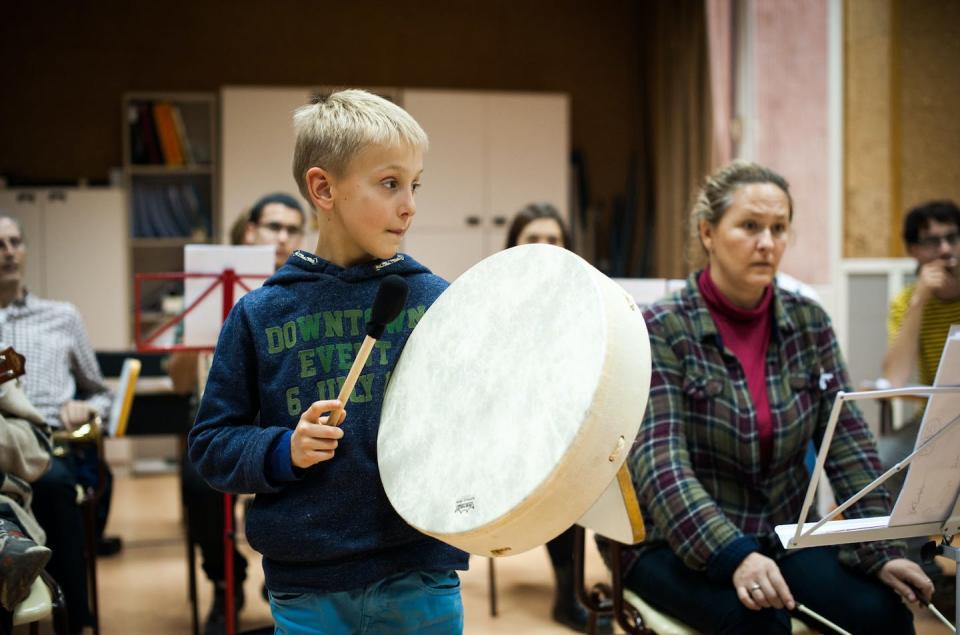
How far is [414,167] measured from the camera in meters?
1.26

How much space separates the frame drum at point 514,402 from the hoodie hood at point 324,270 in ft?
0.29

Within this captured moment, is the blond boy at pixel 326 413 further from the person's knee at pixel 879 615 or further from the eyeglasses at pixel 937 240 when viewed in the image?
the eyeglasses at pixel 937 240

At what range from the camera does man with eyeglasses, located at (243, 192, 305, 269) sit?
10.3 ft

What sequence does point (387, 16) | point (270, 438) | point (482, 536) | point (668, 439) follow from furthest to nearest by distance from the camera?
point (387, 16), point (668, 439), point (270, 438), point (482, 536)

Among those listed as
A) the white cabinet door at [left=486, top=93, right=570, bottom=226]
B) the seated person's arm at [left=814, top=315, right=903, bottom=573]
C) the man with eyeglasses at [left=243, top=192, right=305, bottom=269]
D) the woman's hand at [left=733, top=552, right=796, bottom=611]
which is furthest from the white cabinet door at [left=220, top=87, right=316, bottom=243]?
the woman's hand at [left=733, top=552, right=796, bottom=611]

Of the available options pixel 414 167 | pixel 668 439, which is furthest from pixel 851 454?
pixel 414 167

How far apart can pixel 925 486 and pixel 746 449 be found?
1.39ft

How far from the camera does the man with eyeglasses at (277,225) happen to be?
314 cm

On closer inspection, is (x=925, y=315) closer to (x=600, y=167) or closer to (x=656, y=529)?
(x=656, y=529)

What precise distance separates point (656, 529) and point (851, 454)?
401 millimetres

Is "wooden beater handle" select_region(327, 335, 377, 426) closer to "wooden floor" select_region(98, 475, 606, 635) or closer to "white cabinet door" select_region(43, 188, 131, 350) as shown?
"wooden floor" select_region(98, 475, 606, 635)

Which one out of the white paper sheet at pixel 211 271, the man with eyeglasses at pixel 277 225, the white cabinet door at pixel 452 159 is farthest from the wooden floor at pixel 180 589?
the white cabinet door at pixel 452 159

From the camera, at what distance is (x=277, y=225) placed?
315cm

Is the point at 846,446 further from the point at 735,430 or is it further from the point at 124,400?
the point at 124,400
